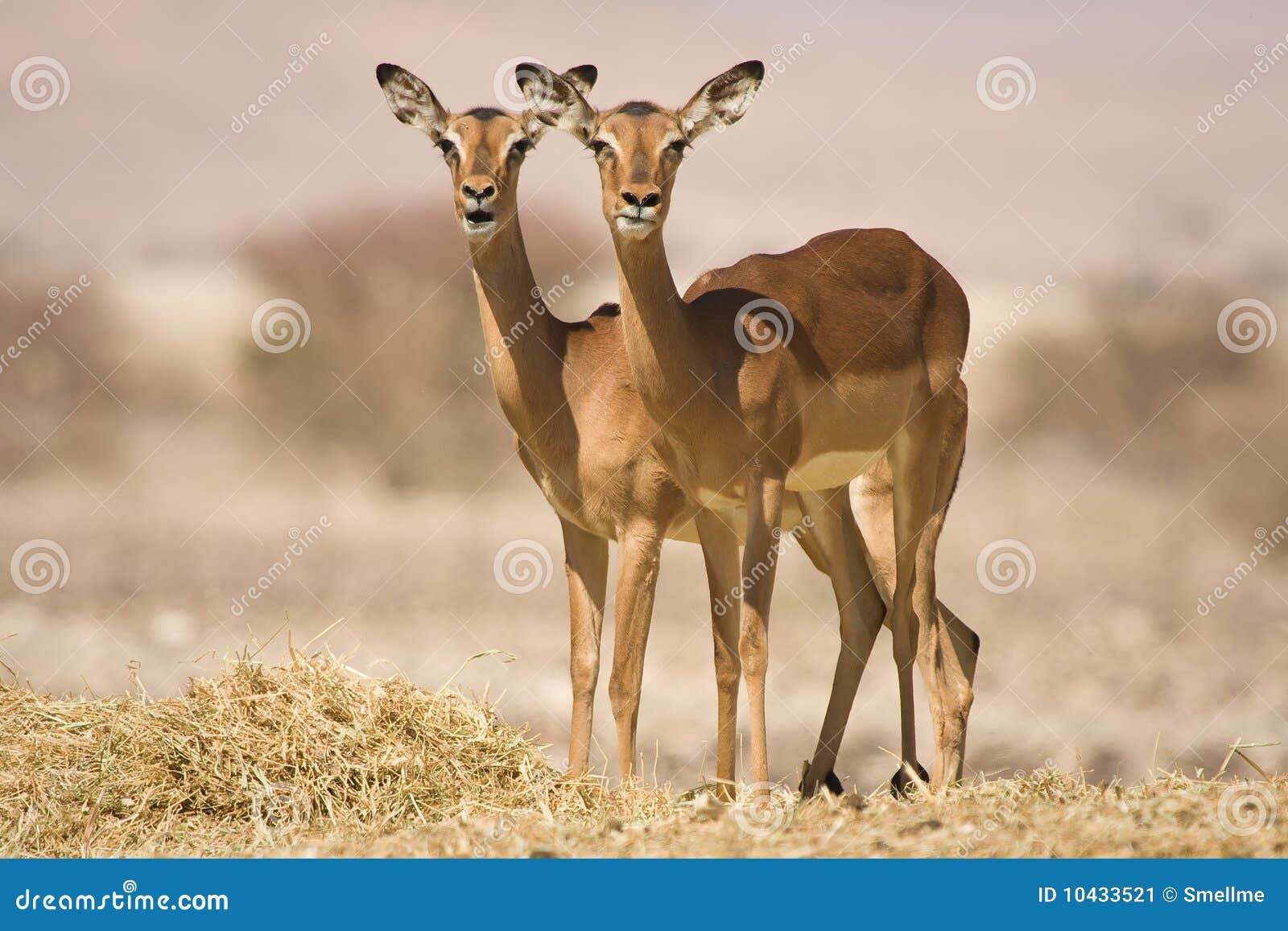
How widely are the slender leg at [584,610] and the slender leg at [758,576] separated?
126 centimetres

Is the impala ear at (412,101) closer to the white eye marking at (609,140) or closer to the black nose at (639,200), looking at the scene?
the white eye marking at (609,140)

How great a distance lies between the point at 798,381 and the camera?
881 centimetres

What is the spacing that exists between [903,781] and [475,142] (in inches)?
178

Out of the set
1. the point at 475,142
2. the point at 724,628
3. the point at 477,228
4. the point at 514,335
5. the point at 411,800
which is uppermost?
the point at 475,142

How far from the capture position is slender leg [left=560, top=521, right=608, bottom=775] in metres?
9.34

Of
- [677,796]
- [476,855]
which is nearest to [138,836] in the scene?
[476,855]

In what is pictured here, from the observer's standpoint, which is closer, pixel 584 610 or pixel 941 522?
pixel 584 610

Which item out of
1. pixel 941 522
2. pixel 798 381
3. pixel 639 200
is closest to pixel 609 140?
pixel 639 200

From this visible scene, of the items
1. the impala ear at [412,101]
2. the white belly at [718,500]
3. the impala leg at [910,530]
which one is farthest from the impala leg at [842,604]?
the impala ear at [412,101]

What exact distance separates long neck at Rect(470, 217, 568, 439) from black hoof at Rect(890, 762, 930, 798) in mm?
2968

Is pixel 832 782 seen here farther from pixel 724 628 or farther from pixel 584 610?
pixel 584 610

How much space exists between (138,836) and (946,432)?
532 centimetres

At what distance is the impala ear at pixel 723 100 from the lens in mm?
8500

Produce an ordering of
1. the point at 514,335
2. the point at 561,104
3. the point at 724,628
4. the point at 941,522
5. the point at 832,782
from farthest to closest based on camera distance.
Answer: the point at 941,522 → the point at 832,782 → the point at 514,335 → the point at 724,628 → the point at 561,104
